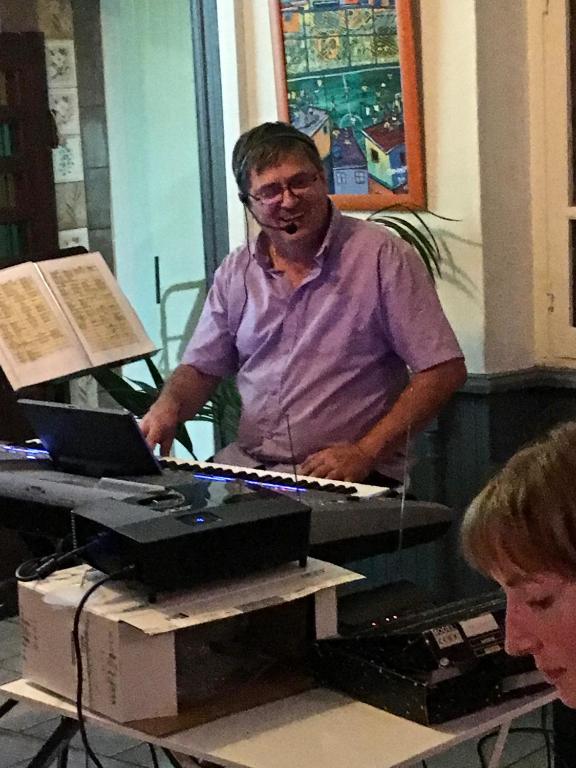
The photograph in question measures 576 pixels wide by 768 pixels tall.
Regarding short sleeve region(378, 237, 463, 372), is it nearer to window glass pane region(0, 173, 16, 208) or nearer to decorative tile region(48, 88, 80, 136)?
window glass pane region(0, 173, 16, 208)

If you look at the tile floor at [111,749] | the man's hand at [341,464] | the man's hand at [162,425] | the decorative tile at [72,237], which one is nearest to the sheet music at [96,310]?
the man's hand at [162,425]

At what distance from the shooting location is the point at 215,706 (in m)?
1.62

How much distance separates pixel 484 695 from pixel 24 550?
8.90ft

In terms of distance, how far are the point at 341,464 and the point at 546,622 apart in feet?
4.02

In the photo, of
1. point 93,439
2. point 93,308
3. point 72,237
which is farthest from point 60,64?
point 93,439

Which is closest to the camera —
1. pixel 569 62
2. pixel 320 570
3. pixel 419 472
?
pixel 320 570

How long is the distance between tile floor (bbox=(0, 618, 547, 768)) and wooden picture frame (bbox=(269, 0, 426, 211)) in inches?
51.8

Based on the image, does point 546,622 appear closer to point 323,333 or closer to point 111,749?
point 323,333

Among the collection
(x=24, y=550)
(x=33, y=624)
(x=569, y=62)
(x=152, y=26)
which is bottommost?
(x=24, y=550)

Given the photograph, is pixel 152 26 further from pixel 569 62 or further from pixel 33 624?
pixel 33 624

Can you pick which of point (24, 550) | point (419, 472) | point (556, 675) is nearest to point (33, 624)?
point (556, 675)

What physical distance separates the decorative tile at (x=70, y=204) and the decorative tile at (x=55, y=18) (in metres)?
0.51

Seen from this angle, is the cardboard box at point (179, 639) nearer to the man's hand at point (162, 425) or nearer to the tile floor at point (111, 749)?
the man's hand at point (162, 425)

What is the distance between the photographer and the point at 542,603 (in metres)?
1.20
